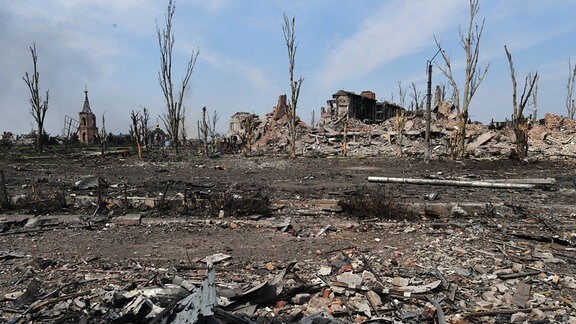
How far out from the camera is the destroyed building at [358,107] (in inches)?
1432

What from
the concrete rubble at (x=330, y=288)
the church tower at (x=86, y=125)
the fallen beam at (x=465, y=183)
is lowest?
the concrete rubble at (x=330, y=288)

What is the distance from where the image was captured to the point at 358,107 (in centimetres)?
3816

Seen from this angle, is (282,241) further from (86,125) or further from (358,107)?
(86,125)

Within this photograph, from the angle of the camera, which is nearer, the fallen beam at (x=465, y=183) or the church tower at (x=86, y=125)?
the fallen beam at (x=465, y=183)

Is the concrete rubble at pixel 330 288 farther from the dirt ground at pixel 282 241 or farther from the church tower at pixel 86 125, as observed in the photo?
the church tower at pixel 86 125

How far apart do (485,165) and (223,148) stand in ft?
70.0

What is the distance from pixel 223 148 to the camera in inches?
1233

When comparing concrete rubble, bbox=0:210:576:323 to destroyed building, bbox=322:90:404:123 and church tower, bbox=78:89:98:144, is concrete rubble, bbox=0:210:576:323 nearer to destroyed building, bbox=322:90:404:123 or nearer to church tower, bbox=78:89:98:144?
destroyed building, bbox=322:90:404:123

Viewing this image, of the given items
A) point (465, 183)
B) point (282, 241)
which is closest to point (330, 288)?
point (282, 241)

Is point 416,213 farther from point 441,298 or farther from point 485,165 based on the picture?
point 485,165

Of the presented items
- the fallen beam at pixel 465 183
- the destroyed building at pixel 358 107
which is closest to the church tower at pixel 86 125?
the destroyed building at pixel 358 107

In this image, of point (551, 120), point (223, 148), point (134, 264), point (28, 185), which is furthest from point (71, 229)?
point (551, 120)

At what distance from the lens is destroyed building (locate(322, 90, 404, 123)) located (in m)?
36.4

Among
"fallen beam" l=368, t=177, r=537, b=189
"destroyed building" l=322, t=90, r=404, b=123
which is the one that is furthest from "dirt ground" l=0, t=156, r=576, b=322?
"destroyed building" l=322, t=90, r=404, b=123
